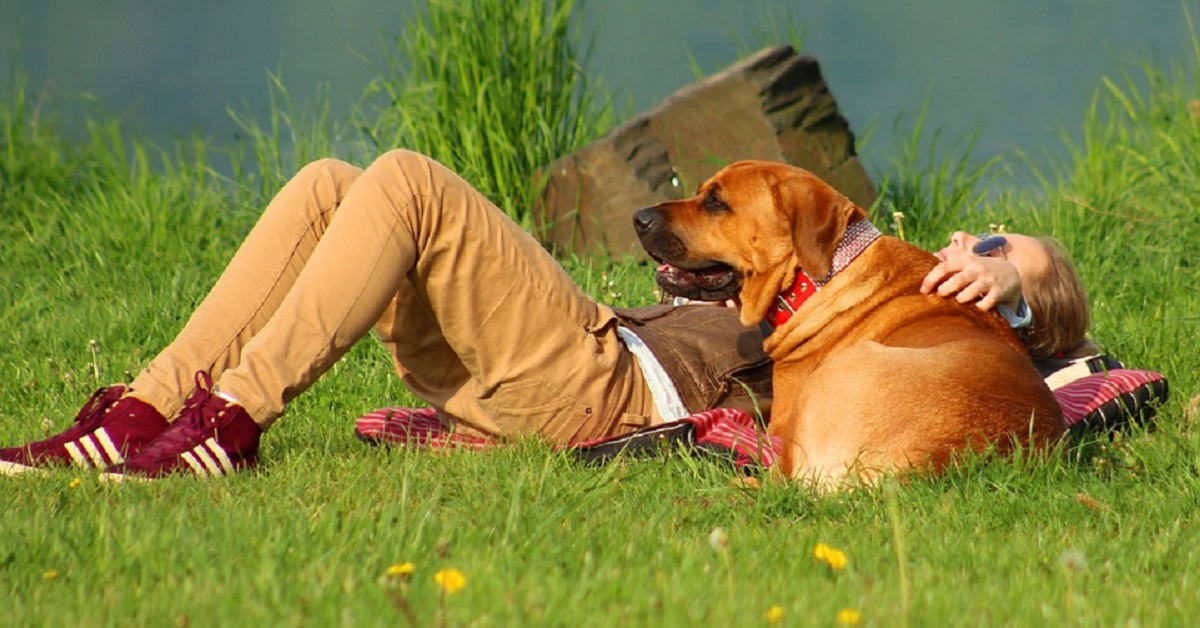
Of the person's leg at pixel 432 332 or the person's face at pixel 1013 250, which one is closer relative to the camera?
the person's leg at pixel 432 332

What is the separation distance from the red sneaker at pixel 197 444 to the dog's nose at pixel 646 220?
4.68ft

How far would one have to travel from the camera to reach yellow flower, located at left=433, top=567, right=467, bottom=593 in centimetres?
274

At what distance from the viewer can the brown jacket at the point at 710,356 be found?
4613mm

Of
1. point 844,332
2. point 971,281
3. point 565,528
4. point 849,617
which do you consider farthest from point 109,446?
point 971,281

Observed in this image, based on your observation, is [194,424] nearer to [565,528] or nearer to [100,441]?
[100,441]

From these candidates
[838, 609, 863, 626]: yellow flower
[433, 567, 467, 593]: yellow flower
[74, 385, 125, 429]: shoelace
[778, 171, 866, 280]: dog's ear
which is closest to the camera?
[838, 609, 863, 626]: yellow flower

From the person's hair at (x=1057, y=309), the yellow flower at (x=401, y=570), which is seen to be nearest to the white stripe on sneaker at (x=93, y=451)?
the yellow flower at (x=401, y=570)

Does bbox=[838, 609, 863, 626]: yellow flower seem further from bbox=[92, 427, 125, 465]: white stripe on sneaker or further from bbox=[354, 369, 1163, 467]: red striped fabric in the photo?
bbox=[92, 427, 125, 465]: white stripe on sneaker

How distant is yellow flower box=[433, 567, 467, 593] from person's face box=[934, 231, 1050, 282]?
96.2 inches

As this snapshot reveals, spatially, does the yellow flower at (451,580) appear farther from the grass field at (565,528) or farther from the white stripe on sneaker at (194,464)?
the white stripe on sneaker at (194,464)

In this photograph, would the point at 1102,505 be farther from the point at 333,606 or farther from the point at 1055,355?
the point at 333,606

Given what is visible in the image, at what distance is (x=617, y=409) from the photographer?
4.53 metres

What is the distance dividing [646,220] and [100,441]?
1.85 meters

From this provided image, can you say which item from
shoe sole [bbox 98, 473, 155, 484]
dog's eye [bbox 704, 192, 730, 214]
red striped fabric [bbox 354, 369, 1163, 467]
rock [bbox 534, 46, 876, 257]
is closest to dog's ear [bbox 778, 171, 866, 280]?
dog's eye [bbox 704, 192, 730, 214]
